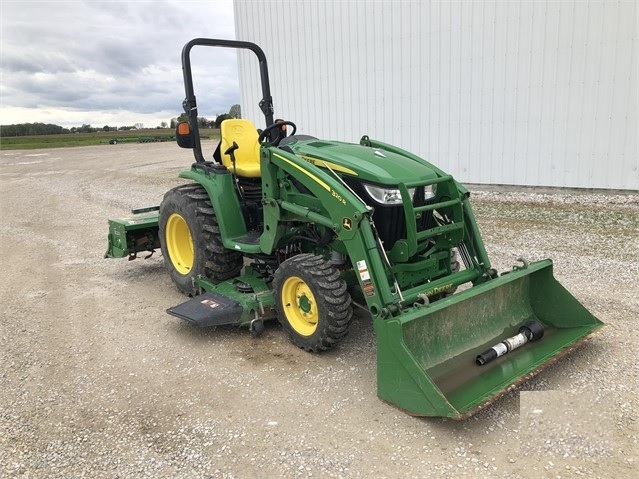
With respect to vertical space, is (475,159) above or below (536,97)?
below

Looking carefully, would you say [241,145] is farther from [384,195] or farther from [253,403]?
[253,403]

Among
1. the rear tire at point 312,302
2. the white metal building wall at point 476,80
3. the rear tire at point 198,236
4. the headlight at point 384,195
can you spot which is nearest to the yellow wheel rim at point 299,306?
the rear tire at point 312,302

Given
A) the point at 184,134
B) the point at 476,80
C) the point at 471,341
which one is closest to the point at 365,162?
the point at 471,341

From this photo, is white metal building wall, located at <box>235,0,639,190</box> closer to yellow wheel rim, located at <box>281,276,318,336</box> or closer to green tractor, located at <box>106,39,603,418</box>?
green tractor, located at <box>106,39,603,418</box>

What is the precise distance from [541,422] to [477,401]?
15.9 inches

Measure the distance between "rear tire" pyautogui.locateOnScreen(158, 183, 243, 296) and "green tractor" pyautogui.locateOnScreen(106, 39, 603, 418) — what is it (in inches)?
0.5

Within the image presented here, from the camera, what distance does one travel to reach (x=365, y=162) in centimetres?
413

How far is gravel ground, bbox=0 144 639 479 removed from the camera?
2906mm

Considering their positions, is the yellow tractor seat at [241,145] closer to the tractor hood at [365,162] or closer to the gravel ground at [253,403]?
the tractor hood at [365,162]

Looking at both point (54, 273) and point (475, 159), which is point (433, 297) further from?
point (475, 159)

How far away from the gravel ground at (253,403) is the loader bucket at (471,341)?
150 millimetres

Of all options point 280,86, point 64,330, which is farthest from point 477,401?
point 280,86

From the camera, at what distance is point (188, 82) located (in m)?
5.16

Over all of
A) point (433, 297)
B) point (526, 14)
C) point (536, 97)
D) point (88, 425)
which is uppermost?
point (526, 14)
